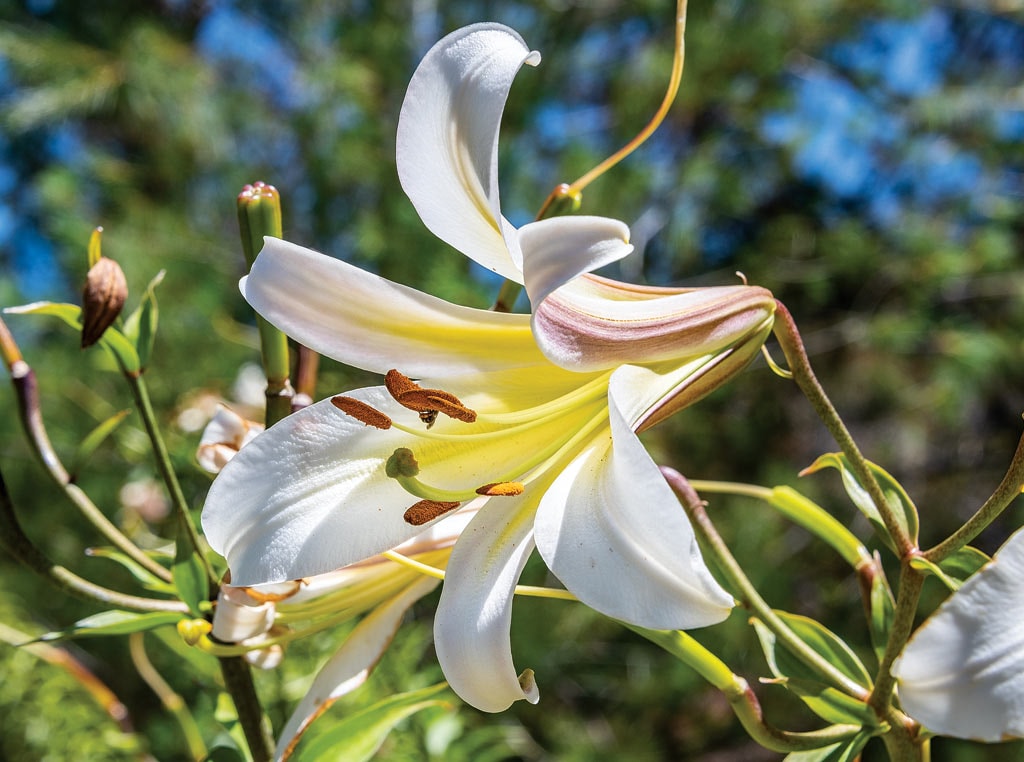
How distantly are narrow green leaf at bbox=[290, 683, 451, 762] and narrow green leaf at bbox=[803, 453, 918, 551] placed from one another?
0.21 metres

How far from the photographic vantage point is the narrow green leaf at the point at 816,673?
387mm

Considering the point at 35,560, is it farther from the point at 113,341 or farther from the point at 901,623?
the point at 901,623

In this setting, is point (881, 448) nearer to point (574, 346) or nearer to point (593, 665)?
point (593, 665)

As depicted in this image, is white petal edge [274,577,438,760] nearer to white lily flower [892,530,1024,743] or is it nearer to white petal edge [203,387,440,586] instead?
white petal edge [203,387,440,586]

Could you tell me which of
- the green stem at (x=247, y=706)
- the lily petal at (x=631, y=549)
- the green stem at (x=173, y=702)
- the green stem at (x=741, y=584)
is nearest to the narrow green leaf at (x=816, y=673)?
the green stem at (x=741, y=584)

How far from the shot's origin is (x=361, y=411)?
1.31 ft

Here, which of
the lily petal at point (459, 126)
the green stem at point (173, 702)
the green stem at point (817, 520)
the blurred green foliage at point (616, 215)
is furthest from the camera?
the blurred green foliage at point (616, 215)

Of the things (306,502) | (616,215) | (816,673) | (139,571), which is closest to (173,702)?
(139,571)

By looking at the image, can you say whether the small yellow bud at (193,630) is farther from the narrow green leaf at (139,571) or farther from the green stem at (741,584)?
the green stem at (741,584)

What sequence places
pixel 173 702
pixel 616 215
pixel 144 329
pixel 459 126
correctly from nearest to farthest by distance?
pixel 459 126 < pixel 144 329 < pixel 173 702 < pixel 616 215

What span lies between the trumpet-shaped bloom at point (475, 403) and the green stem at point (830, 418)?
13 millimetres

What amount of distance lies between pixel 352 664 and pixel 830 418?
0.24 m

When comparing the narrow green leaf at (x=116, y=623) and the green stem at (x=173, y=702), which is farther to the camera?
the green stem at (x=173, y=702)

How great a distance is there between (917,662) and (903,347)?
2040 mm
